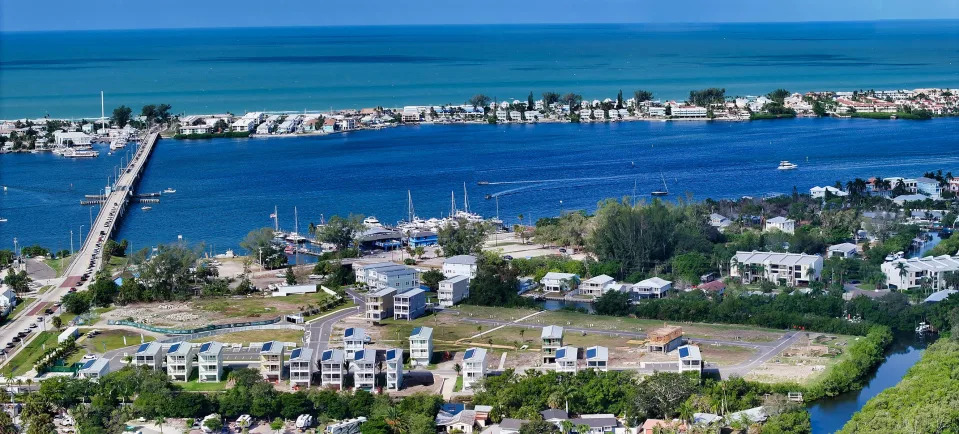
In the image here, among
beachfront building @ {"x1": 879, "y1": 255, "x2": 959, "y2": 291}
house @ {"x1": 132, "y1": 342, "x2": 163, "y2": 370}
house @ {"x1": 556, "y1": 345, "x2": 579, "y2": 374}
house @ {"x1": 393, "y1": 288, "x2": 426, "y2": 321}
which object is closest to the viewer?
house @ {"x1": 556, "y1": 345, "x2": 579, "y2": 374}

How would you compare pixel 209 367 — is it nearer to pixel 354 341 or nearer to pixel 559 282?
pixel 354 341

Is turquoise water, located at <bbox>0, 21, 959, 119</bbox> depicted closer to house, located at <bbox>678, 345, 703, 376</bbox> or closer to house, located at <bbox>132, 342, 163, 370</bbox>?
house, located at <bbox>132, 342, 163, 370</bbox>

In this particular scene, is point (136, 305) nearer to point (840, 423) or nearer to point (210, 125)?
point (840, 423)

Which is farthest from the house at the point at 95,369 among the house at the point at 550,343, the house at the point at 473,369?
the house at the point at 550,343

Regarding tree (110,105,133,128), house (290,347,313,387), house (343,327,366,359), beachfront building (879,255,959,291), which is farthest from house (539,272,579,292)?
tree (110,105,133,128)

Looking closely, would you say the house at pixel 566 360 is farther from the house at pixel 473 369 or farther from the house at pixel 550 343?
the house at pixel 473 369

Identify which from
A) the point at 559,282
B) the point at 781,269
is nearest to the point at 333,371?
the point at 559,282
